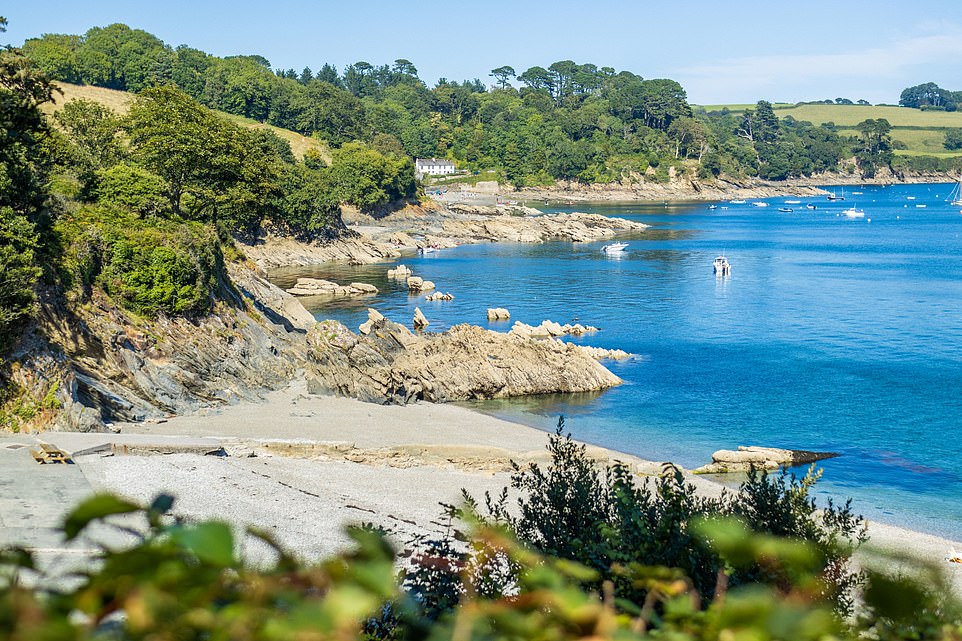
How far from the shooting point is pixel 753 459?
30344 mm

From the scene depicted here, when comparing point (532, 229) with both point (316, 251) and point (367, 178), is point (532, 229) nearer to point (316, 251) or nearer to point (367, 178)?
point (367, 178)

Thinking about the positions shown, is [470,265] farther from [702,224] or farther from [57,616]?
[57,616]

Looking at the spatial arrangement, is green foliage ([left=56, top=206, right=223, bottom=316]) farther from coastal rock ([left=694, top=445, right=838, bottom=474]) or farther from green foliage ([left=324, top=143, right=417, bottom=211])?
green foliage ([left=324, top=143, right=417, bottom=211])

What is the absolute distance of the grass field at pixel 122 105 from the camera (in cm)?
13700

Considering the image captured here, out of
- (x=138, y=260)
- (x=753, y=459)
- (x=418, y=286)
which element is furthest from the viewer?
(x=418, y=286)

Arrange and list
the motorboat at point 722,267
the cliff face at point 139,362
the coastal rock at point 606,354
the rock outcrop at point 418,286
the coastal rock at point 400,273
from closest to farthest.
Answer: the cliff face at point 139,362 → the coastal rock at point 606,354 → the rock outcrop at point 418,286 → the coastal rock at point 400,273 → the motorboat at point 722,267

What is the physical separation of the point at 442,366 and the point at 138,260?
1506 centimetres

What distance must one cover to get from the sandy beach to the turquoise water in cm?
497

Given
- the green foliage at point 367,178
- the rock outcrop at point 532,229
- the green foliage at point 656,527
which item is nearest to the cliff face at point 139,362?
the green foliage at point 656,527

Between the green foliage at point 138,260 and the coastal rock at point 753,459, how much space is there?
22450 millimetres

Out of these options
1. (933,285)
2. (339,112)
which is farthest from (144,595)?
(339,112)

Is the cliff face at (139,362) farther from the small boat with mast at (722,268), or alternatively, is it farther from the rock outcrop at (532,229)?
the rock outcrop at (532,229)

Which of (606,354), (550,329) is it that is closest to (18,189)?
(606,354)

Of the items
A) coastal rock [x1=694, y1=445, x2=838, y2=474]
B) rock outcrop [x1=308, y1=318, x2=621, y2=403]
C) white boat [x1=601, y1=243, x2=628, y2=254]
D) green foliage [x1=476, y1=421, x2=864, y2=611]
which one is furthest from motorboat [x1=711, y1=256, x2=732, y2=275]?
green foliage [x1=476, y1=421, x2=864, y2=611]
